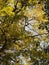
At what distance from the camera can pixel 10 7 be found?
311 inches

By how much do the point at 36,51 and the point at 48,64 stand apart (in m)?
2.57

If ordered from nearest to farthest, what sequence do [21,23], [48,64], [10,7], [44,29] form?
1. [10,7]
2. [21,23]
3. [44,29]
4. [48,64]

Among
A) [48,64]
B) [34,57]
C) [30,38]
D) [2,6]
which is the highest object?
[2,6]

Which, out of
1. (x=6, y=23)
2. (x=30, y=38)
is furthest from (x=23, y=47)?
(x=6, y=23)

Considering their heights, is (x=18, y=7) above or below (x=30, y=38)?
above

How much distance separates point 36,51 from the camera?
890 centimetres

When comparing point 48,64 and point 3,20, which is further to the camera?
point 48,64

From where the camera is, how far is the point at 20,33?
27.1 feet

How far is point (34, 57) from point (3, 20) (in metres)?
1.84

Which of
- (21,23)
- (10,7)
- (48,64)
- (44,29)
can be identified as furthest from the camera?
(48,64)

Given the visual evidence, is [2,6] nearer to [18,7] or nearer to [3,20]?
[3,20]

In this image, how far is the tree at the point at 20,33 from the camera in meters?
8.06

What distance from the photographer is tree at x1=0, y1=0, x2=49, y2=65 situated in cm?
806


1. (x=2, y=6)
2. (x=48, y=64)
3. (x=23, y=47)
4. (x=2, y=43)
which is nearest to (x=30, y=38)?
(x=23, y=47)
